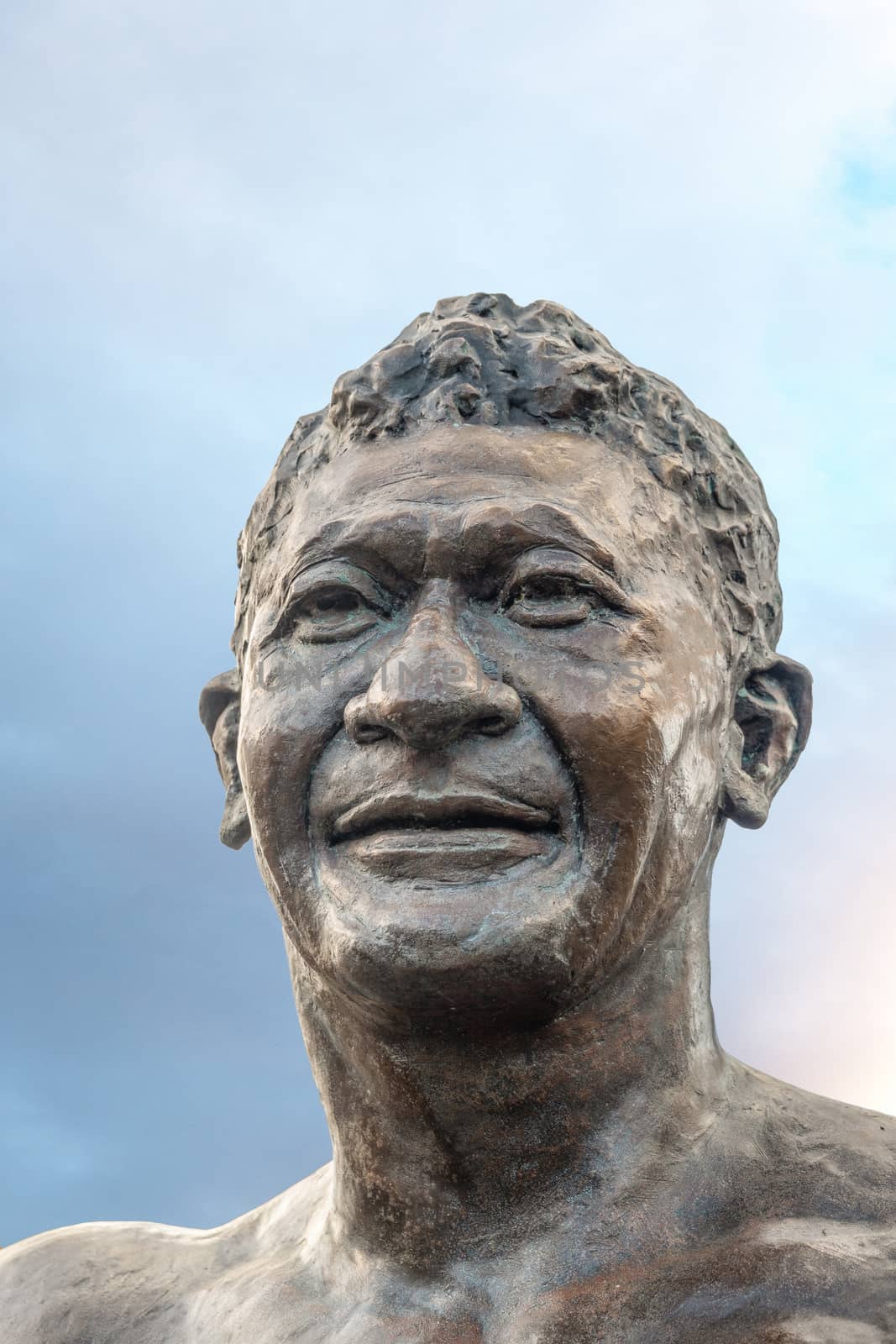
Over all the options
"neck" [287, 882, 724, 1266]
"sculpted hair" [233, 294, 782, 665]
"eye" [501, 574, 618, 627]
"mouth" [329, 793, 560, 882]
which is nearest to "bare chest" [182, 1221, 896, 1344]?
"neck" [287, 882, 724, 1266]

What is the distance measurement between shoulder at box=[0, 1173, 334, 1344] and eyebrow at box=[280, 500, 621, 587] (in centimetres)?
237

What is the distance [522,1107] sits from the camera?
534 centimetres

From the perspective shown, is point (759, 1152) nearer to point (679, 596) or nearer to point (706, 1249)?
point (706, 1249)

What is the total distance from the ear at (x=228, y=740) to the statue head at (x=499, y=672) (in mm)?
87

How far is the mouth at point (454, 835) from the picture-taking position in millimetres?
5090

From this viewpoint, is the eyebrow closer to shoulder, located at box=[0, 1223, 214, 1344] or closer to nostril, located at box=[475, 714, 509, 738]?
nostril, located at box=[475, 714, 509, 738]

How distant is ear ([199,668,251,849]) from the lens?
21.3 feet

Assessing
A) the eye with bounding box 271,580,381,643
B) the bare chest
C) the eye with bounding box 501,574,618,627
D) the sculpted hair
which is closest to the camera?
the bare chest

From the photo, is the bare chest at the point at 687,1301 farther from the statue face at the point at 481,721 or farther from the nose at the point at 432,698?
the nose at the point at 432,698

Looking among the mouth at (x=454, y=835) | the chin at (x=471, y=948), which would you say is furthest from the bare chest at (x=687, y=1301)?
the mouth at (x=454, y=835)

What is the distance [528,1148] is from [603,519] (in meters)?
1.95

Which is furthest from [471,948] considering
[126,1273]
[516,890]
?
[126,1273]

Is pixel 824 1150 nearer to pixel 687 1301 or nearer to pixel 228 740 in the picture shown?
pixel 687 1301

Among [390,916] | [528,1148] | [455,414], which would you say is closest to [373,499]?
[455,414]
